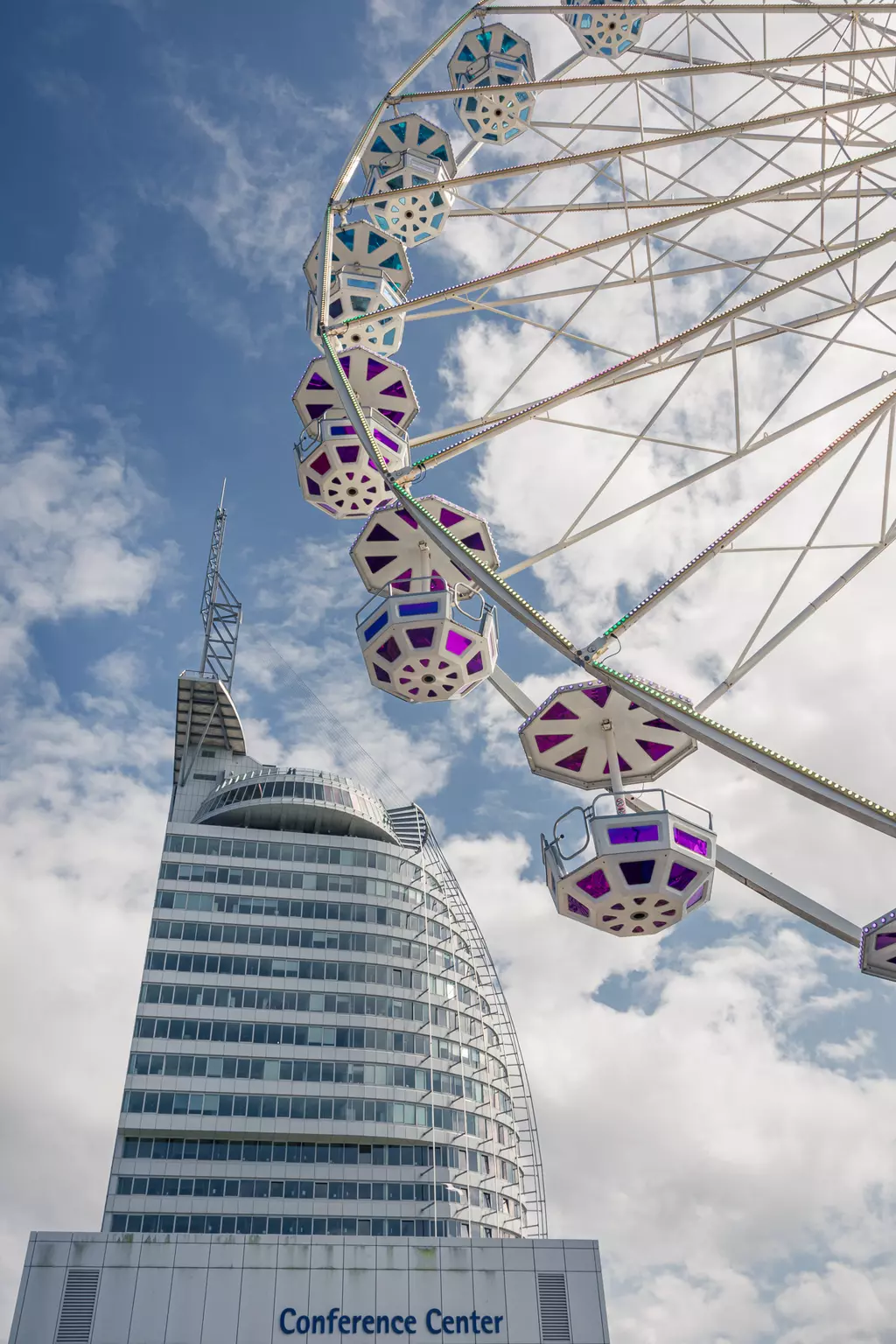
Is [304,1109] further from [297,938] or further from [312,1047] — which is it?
[297,938]

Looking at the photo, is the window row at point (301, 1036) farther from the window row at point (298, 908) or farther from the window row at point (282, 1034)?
the window row at point (298, 908)

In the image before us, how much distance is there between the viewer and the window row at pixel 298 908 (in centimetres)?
7512

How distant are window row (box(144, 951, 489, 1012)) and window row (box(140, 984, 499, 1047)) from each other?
106cm

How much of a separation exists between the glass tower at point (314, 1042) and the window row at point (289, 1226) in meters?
0.11

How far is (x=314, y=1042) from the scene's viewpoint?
71125 millimetres

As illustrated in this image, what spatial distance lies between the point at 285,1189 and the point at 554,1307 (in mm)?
27890

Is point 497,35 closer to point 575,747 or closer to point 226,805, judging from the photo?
point 575,747

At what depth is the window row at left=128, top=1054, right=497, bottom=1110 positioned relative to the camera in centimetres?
6750

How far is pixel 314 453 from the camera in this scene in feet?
59.3

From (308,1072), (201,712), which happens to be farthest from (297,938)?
(201,712)

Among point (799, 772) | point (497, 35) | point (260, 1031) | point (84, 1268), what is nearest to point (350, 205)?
point (497, 35)

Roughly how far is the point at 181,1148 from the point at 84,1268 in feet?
88.4

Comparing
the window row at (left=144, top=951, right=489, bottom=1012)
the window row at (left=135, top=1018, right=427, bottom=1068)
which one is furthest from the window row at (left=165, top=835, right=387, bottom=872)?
the window row at (left=135, top=1018, right=427, bottom=1068)

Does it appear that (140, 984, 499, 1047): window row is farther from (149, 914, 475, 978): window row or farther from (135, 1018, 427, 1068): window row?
(149, 914, 475, 978): window row
